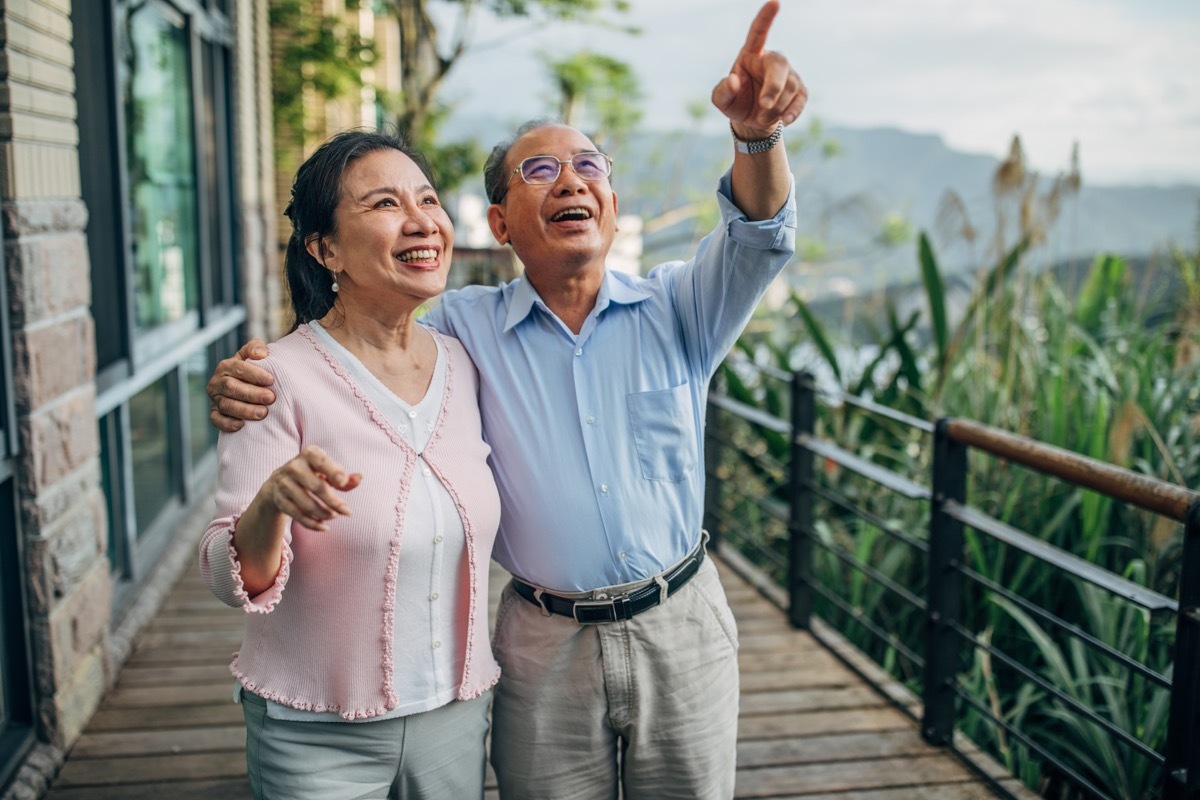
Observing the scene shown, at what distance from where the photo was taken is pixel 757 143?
1.53 meters

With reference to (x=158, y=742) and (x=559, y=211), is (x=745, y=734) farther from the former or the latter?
(x=559, y=211)

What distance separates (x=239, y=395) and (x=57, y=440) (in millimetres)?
1520

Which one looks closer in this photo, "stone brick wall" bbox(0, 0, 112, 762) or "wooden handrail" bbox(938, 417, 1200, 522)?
"wooden handrail" bbox(938, 417, 1200, 522)

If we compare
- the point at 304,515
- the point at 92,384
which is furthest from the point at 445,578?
the point at 92,384

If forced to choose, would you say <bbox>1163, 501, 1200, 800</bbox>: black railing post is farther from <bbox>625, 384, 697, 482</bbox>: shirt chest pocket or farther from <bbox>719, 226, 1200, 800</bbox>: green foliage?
<bbox>625, 384, 697, 482</bbox>: shirt chest pocket

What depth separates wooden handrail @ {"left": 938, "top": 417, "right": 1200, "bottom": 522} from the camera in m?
1.97

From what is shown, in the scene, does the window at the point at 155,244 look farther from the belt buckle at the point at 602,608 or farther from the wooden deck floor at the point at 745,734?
the belt buckle at the point at 602,608

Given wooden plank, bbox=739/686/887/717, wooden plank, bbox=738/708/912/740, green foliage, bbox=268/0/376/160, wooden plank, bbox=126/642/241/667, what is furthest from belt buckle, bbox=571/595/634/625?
green foliage, bbox=268/0/376/160

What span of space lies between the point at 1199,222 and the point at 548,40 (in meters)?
7.68

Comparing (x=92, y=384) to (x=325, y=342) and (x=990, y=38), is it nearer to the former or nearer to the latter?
(x=325, y=342)

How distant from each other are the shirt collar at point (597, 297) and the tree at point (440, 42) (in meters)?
9.52

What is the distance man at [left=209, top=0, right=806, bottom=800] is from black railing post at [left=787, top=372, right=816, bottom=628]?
1.89 m

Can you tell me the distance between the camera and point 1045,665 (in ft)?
11.1

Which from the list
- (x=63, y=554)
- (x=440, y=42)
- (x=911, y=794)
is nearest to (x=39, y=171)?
(x=63, y=554)
